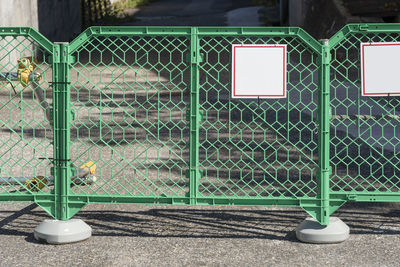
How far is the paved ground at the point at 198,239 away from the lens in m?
5.75

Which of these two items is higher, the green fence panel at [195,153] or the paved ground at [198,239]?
the green fence panel at [195,153]

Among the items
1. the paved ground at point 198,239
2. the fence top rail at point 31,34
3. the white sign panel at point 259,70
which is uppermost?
the fence top rail at point 31,34

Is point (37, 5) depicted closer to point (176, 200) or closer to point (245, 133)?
point (245, 133)

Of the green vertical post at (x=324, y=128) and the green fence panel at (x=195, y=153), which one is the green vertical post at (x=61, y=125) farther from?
the green vertical post at (x=324, y=128)

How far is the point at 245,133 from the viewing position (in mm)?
10555

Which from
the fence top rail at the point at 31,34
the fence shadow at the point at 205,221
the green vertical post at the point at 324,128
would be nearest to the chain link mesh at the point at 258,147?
the green vertical post at the point at 324,128

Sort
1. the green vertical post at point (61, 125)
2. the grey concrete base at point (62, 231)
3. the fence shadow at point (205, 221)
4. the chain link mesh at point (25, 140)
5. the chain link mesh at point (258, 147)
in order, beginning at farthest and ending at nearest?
the chain link mesh at point (25, 140), the chain link mesh at point (258, 147), the fence shadow at point (205, 221), the green vertical post at point (61, 125), the grey concrete base at point (62, 231)

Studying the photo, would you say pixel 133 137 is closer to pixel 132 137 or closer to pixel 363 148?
pixel 132 137

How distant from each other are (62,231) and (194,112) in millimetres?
1408

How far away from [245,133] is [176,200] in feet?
14.5

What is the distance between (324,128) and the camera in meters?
6.17

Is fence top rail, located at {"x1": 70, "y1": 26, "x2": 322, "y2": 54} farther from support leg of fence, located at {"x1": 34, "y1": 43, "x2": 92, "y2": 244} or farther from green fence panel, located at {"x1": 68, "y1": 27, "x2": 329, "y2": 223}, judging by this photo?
support leg of fence, located at {"x1": 34, "y1": 43, "x2": 92, "y2": 244}

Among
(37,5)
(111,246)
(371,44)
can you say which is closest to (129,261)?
(111,246)

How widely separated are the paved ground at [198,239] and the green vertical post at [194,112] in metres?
0.46
